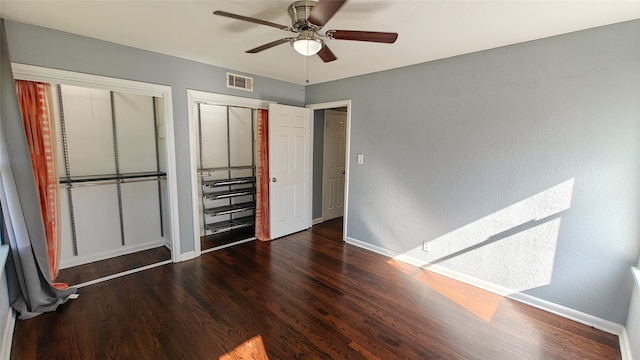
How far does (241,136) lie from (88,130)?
2.01 m

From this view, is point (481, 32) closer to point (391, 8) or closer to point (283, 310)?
point (391, 8)

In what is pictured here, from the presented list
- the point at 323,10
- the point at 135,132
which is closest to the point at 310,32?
the point at 323,10

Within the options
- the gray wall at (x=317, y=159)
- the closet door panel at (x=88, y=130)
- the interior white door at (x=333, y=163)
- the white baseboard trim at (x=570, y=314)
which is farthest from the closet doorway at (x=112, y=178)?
the white baseboard trim at (x=570, y=314)

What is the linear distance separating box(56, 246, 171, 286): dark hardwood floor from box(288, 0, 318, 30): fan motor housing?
10.2 feet

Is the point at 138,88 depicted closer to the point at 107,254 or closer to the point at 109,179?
the point at 109,179

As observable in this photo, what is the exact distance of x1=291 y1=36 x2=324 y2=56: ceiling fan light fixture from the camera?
187cm

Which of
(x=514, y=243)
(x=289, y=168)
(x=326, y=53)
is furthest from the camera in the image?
(x=289, y=168)

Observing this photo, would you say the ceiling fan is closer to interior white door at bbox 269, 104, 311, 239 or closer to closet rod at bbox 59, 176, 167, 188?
interior white door at bbox 269, 104, 311, 239

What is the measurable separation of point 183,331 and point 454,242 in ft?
9.02

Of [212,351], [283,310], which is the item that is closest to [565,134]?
[283,310]

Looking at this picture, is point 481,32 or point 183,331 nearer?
point 183,331

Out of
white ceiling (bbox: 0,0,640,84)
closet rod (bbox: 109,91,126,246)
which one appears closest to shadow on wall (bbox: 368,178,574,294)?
white ceiling (bbox: 0,0,640,84)

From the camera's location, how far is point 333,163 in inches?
203

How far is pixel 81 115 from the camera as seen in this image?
311cm
